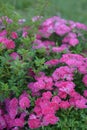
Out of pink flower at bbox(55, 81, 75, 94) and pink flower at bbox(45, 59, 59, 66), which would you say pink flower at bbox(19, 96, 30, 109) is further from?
pink flower at bbox(45, 59, 59, 66)

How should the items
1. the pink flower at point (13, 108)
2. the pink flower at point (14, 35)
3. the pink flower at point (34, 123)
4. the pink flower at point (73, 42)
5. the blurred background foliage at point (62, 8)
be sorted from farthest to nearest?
the blurred background foliage at point (62, 8), the pink flower at point (73, 42), the pink flower at point (14, 35), the pink flower at point (13, 108), the pink flower at point (34, 123)

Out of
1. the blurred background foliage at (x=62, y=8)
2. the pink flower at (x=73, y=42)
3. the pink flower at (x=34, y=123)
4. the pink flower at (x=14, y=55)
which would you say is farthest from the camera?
the blurred background foliage at (x=62, y=8)

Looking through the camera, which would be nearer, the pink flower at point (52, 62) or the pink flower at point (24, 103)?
the pink flower at point (24, 103)

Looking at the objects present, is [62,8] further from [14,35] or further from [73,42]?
[14,35]

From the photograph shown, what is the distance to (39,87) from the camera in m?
2.33

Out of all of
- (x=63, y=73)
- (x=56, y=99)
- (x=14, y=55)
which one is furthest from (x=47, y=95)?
(x=14, y=55)

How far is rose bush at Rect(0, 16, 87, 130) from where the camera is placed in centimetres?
227

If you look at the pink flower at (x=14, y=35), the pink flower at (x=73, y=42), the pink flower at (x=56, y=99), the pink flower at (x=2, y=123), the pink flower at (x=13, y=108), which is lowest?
the pink flower at (x=2, y=123)

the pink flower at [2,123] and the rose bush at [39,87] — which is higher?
the rose bush at [39,87]

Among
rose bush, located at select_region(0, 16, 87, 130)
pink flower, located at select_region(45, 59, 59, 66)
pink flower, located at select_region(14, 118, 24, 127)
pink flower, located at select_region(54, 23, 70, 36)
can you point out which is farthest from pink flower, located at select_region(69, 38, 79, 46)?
pink flower, located at select_region(14, 118, 24, 127)

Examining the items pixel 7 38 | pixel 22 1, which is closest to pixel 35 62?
pixel 7 38

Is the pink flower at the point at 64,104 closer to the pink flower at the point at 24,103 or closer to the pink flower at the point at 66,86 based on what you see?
the pink flower at the point at 66,86

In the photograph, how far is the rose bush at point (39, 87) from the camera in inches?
89.4

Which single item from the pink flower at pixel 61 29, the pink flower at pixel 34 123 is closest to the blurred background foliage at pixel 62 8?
the pink flower at pixel 61 29
